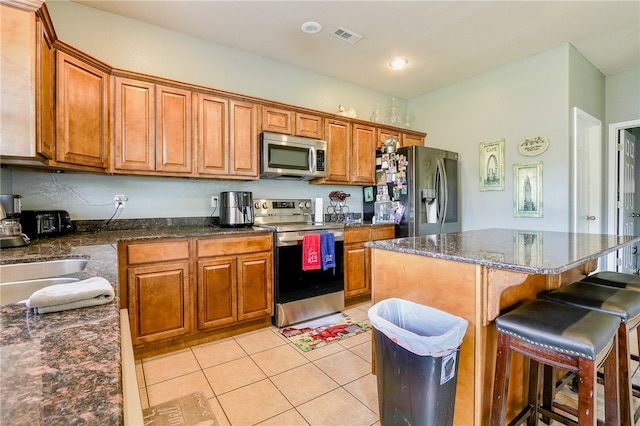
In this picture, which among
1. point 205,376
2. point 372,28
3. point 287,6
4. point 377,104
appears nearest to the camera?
point 205,376

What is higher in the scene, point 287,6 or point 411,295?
point 287,6

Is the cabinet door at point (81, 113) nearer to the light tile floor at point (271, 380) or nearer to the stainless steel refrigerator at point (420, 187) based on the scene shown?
the light tile floor at point (271, 380)

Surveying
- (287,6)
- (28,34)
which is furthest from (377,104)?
(28,34)

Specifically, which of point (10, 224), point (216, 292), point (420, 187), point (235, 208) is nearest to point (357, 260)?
point (420, 187)

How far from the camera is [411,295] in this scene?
1.72 meters

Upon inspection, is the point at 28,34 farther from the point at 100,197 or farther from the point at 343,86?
the point at 343,86

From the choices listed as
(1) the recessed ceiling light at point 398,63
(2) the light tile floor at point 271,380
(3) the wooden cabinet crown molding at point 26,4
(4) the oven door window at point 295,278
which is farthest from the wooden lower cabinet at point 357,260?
(3) the wooden cabinet crown molding at point 26,4

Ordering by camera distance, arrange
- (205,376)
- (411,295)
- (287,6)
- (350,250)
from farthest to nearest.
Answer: (350,250), (287,6), (205,376), (411,295)

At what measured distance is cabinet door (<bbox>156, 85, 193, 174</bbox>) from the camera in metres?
2.63

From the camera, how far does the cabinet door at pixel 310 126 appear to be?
338 centimetres

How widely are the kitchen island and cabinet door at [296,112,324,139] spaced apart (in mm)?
2022

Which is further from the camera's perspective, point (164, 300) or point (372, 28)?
point (372, 28)

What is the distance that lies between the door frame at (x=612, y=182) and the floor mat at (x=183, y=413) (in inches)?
185

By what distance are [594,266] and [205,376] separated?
301cm
